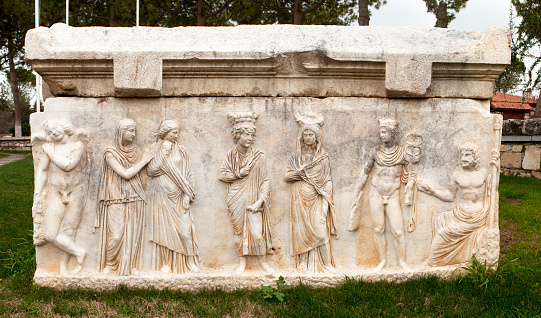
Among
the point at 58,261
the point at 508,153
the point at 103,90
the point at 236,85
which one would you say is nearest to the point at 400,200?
the point at 236,85

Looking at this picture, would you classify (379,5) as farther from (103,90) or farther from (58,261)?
(58,261)

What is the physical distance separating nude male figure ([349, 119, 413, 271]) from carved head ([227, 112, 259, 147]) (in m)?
1.01

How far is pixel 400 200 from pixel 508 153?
5.76 m

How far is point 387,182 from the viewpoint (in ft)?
12.7

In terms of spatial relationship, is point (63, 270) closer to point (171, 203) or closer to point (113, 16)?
point (171, 203)

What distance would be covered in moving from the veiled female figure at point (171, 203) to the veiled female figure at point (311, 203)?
866 millimetres

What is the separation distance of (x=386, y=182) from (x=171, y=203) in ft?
6.00

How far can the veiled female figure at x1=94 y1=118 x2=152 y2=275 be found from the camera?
3.77m

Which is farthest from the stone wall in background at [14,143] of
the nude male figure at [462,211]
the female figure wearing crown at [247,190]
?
the nude male figure at [462,211]

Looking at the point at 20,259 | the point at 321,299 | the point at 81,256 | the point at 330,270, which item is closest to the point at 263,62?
the point at 330,270

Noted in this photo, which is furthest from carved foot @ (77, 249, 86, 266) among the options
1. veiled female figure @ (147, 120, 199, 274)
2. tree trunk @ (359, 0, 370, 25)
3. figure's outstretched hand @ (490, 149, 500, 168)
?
tree trunk @ (359, 0, 370, 25)

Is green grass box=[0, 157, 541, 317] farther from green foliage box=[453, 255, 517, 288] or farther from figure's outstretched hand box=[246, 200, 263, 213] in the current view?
figure's outstretched hand box=[246, 200, 263, 213]

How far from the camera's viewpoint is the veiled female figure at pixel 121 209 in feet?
12.4

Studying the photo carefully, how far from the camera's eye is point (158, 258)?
389 cm
